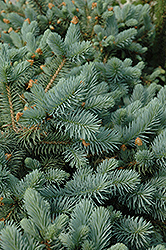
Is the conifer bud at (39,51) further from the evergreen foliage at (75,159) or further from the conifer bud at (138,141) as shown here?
the conifer bud at (138,141)

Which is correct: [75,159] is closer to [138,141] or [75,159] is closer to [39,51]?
[138,141]

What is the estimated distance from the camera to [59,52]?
0.69 meters

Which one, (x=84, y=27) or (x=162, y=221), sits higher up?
(x=84, y=27)

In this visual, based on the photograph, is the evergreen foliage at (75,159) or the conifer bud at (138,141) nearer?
the evergreen foliage at (75,159)

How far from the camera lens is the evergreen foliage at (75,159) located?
457 millimetres

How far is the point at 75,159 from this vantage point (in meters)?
0.65

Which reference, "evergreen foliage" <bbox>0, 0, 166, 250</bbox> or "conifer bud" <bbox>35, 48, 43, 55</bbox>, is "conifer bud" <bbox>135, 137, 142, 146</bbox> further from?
"conifer bud" <bbox>35, 48, 43, 55</bbox>

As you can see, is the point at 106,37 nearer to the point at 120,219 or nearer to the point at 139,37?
the point at 139,37

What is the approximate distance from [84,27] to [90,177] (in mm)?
853

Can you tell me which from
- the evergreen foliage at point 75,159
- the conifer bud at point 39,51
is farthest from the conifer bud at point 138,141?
the conifer bud at point 39,51

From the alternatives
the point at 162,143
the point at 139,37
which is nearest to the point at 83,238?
the point at 162,143

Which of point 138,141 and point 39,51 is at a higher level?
point 39,51

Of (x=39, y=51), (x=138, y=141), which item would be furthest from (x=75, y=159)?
(x=39, y=51)

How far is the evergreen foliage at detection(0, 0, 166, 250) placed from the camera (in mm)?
457
